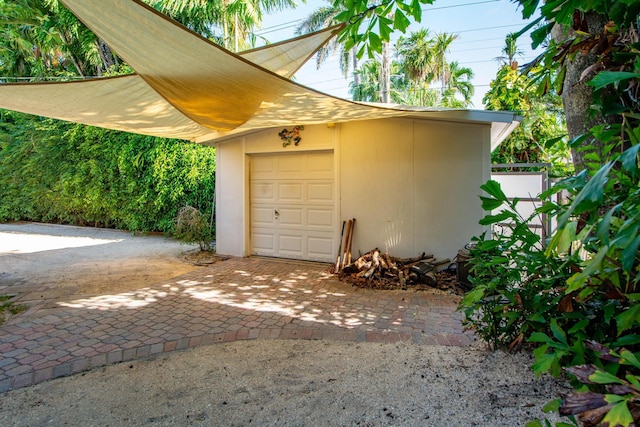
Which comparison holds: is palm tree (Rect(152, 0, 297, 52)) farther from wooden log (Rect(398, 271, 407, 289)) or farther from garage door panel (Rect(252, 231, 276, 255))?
wooden log (Rect(398, 271, 407, 289))

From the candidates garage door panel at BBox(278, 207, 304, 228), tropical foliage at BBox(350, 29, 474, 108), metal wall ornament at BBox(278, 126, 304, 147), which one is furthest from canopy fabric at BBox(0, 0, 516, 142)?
tropical foliage at BBox(350, 29, 474, 108)

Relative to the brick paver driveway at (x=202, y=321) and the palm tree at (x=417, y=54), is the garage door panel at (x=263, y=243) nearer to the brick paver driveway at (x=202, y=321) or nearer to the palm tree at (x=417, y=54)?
the brick paver driveway at (x=202, y=321)

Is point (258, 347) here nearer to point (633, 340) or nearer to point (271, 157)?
point (633, 340)

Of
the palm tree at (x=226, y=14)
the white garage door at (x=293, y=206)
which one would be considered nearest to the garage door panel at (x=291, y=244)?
the white garage door at (x=293, y=206)

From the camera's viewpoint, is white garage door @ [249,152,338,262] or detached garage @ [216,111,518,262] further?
white garage door @ [249,152,338,262]

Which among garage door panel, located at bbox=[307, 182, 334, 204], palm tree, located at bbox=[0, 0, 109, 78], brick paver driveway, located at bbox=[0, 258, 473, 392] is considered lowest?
brick paver driveway, located at bbox=[0, 258, 473, 392]

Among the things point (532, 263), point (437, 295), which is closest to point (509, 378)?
point (532, 263)

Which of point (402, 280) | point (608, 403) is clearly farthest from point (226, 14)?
point (608, 403)

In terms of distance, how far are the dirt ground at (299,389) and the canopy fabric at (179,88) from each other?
241 cm

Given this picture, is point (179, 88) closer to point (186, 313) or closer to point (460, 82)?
point (186, 313)

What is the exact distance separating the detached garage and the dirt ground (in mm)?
2703

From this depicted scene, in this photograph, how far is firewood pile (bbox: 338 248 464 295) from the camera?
4586 millimetres

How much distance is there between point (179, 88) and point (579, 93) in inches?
126

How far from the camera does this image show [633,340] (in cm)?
106
